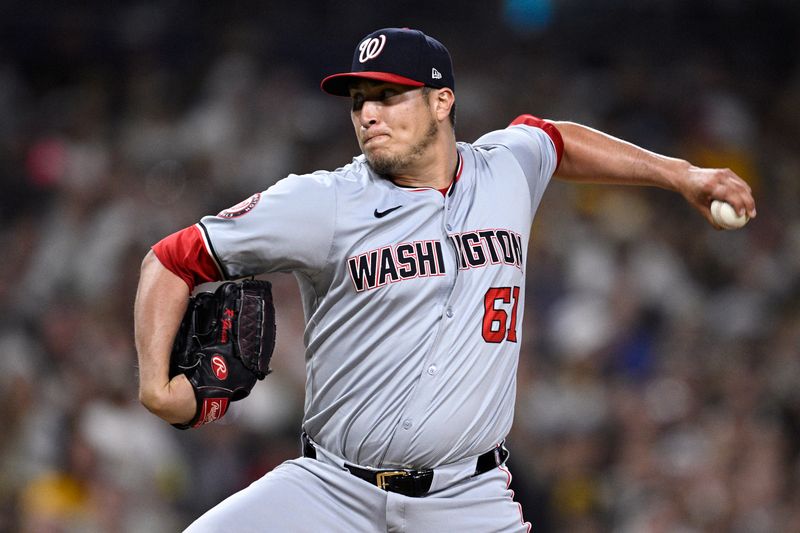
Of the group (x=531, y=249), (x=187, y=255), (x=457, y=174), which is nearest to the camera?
(x=187, y=255)

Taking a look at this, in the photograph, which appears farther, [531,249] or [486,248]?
[531,249]

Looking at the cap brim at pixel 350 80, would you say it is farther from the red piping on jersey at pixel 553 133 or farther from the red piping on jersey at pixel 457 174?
the red piping on jersey at pixel 553 133

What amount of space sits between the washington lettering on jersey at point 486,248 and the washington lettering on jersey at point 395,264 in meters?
0.06

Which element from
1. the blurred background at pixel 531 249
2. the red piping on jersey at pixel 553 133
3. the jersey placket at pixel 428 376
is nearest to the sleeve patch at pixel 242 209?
the jersey placket at pixel 428 376

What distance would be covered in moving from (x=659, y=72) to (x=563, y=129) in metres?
5.11

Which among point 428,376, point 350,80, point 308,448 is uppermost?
point 350,80

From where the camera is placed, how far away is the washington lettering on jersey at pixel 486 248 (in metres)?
3.06

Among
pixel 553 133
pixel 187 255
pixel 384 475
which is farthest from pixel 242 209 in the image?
pixel 553 133

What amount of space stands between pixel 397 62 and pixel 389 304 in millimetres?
668

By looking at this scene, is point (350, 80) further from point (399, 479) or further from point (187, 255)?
point (399, 479)

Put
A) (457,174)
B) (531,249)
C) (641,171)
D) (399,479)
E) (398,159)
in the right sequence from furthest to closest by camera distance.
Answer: (531,249)
(641,171)
(457,174)
(398,159)
(399,479)

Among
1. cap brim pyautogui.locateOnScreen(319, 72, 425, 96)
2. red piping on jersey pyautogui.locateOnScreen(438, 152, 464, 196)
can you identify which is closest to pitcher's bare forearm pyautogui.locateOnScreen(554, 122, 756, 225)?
red piping on jersey pyautogui.locateOnScreen(438, 152, 464, 196)

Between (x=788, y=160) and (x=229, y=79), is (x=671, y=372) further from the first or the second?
(x=229, y=79)

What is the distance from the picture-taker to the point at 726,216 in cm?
317
